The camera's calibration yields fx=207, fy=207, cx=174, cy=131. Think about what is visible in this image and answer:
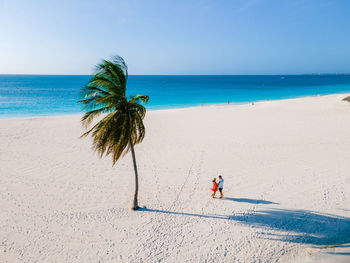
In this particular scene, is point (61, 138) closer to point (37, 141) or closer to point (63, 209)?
point (37, 141)

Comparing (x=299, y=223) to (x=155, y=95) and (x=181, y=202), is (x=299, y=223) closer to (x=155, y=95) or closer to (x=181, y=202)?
(x=181, y=202)

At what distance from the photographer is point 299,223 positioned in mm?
7887

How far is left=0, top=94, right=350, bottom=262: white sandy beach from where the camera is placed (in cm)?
693

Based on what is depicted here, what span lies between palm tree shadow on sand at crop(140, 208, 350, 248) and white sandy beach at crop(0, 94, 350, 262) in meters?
0.04

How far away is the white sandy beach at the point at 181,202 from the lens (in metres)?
6.93

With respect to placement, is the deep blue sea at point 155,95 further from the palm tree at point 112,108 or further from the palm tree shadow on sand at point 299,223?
the palm tree shadow on sand at point 299,223

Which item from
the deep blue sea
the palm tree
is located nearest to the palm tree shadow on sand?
the palm tree

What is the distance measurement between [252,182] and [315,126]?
1447cm

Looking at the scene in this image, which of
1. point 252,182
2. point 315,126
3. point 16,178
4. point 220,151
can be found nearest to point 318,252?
point 252,182

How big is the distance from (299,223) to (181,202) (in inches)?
186

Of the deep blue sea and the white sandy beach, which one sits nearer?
the white sandy beach

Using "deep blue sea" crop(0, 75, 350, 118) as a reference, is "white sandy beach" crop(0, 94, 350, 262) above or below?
below

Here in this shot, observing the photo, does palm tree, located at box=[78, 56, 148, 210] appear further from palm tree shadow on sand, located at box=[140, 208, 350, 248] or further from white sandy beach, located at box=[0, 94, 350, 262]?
palm tree shadow on sand, located at box=[140, 208, 350, 248]

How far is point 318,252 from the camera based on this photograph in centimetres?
656
